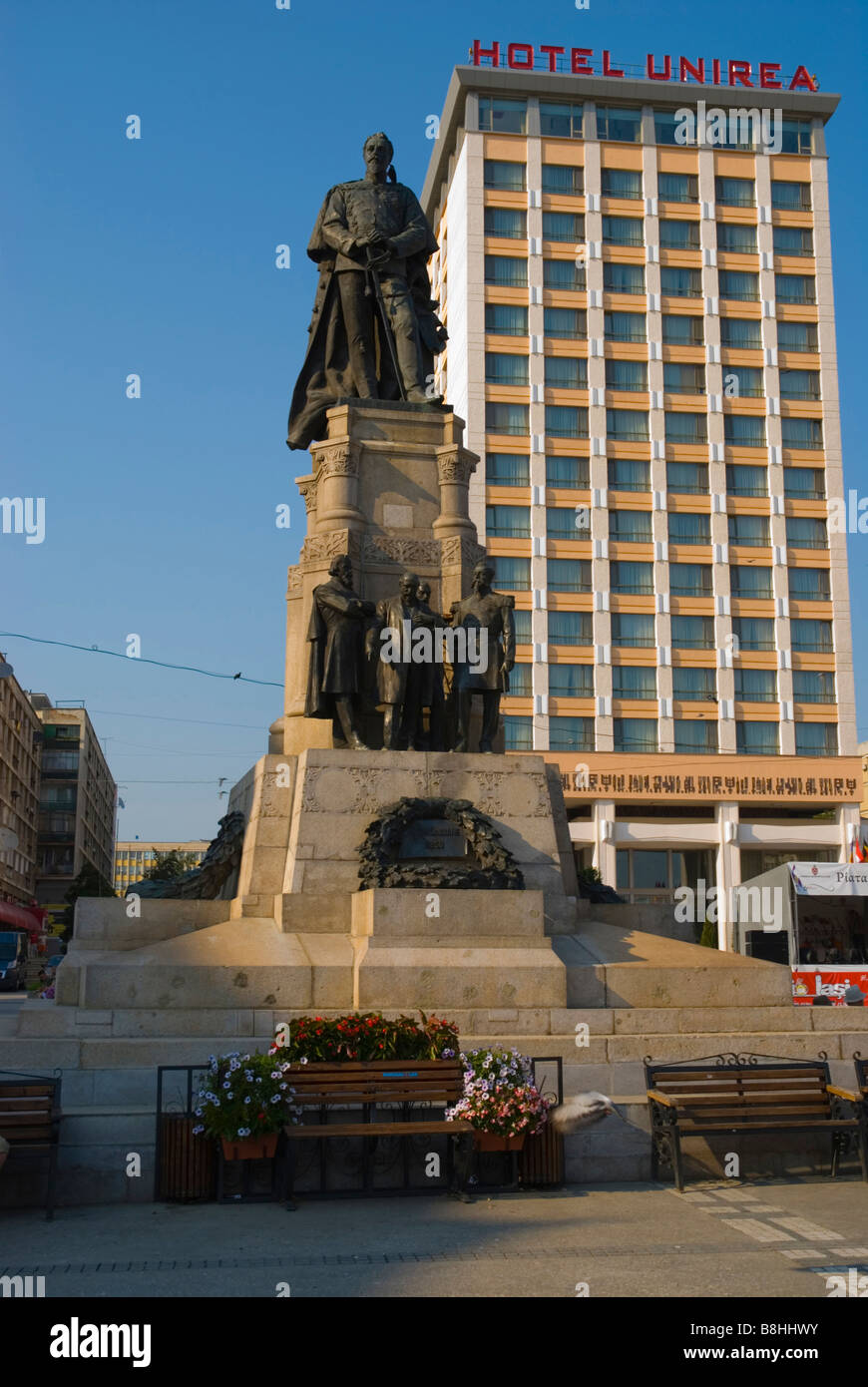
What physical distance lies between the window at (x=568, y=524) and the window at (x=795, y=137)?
22823 mm

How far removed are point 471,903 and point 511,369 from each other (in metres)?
55.7

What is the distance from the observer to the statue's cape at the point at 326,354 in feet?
66.1

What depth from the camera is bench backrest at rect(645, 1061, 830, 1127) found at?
12031mm

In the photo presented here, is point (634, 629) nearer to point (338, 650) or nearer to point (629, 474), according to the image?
point (629, 474)

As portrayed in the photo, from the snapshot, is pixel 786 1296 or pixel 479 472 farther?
pixel 479 472

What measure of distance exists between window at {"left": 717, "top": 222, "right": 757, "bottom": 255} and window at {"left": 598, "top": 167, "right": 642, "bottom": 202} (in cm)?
461

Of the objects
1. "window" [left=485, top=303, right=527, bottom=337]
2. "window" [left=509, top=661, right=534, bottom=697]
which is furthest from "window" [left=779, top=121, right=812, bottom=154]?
"window" [left=509, top=661, right=534, bottom=697]

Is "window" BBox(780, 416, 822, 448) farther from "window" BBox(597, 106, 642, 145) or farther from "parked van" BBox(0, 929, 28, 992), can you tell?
"parked van" BBox(0, 929, 28, 992)

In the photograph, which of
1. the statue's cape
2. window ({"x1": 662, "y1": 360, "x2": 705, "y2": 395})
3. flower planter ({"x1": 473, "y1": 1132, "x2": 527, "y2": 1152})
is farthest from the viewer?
window ({"x1": 662, "y1": 360, "x2": 705, "y2": 395})

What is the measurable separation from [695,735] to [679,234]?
84.4ft

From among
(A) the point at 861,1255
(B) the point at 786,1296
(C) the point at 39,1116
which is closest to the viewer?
(B) the point at 786,1296

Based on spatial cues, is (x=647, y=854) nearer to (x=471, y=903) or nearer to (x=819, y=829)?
(x=819, y=829)

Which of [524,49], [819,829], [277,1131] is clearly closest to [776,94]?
[524,49]

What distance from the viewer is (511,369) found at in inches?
2655
